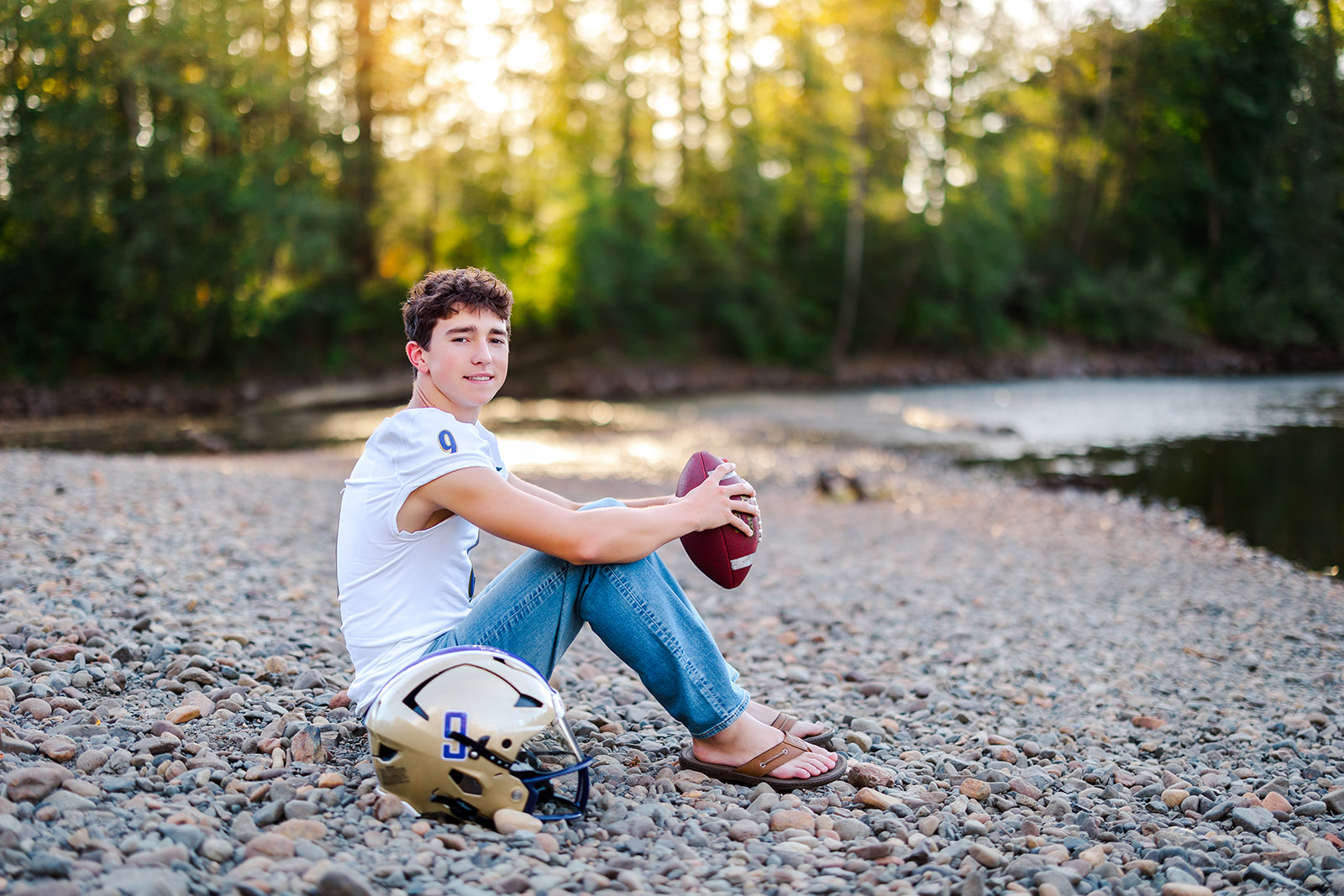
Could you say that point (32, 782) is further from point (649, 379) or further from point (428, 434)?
point (649, 379)

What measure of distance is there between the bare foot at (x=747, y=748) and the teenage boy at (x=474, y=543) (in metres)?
0.17

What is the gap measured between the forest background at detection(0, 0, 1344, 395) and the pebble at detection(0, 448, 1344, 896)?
66.9 ft

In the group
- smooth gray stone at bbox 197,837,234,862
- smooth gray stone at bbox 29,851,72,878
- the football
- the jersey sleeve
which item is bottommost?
smooth gray stone at bbox 197,837,234,862

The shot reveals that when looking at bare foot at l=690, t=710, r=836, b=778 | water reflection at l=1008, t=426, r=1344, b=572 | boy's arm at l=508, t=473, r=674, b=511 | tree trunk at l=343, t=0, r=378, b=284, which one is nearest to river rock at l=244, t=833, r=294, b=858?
boy's arm at l=508, t=473, r=674, b=511

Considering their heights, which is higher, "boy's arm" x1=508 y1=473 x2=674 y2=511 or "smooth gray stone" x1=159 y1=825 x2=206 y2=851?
"boy's arm" x1=508 y1=473 x2=674 y2=511

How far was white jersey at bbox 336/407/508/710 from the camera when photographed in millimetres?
2885

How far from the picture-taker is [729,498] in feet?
11.1

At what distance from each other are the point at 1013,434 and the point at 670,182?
1865 cm

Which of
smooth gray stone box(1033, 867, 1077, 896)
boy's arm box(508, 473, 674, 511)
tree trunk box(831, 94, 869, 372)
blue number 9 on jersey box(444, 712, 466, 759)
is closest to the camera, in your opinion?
blue number 9 on jersey box(444, 712, 466, 759)

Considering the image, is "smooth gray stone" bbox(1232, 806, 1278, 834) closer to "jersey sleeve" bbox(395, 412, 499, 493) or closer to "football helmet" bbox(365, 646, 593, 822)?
"football helmet" bbox(365, 646, 593, 822)

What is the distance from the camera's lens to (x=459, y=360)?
3.10 metres

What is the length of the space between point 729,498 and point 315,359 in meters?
29.0

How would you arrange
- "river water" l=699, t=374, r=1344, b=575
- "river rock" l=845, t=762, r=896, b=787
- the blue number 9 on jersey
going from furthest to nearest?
"river water" l=699, t=374, r=1344, b=575, "river rock" l=845, t=762, r=896, b=787, the blue number 9 on jersey

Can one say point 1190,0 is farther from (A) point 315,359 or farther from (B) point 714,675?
(B) point 714,675
